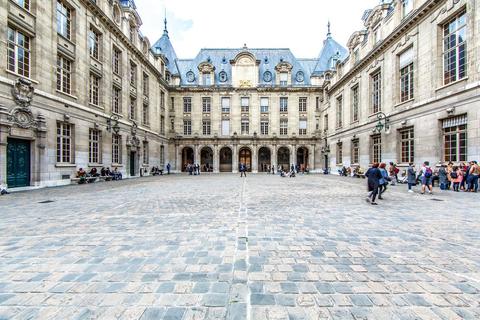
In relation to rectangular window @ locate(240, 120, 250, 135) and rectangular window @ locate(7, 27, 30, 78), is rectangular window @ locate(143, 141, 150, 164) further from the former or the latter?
rectangular window @ locate(240, 120, 250, 135)

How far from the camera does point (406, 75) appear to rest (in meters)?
18.1

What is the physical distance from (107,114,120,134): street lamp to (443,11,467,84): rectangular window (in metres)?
24.1

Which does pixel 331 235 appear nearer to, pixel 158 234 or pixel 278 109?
pixel 158 234

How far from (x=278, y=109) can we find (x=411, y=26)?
21.5 meters

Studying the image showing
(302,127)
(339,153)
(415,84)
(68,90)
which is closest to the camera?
(68,90)

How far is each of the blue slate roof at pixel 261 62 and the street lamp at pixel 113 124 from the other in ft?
64.1

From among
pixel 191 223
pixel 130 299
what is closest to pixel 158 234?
pixel 191 223

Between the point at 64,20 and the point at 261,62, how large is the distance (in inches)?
1168

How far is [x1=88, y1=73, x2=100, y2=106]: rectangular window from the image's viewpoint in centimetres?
1847

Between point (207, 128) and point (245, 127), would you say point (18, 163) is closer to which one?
point (207, 128)

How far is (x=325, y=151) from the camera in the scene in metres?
34.5

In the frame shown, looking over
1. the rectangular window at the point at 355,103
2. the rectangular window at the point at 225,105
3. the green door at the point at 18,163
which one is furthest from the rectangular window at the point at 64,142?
the rectangular window at the point at 355,103

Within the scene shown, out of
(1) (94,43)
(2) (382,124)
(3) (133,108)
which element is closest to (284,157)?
(2) (382,124)

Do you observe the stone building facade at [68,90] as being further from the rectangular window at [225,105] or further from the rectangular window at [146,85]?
the rectangular window at [225,105]
